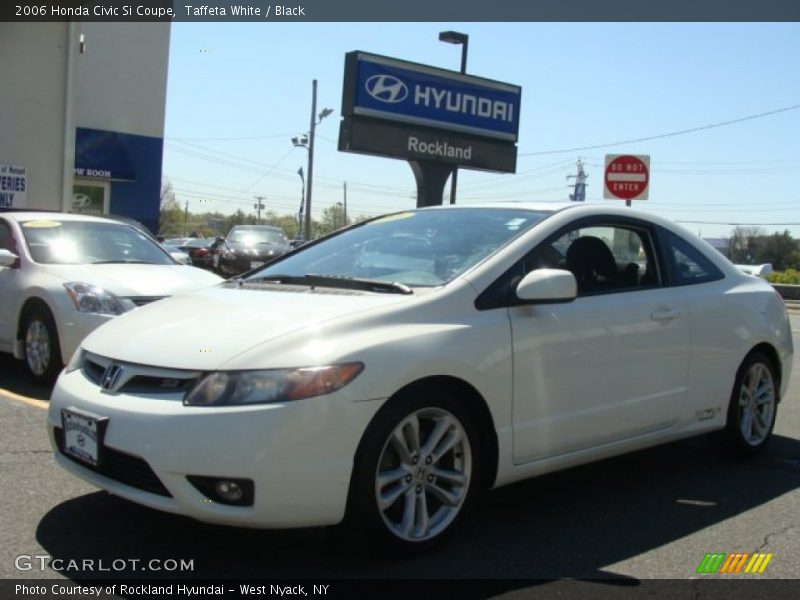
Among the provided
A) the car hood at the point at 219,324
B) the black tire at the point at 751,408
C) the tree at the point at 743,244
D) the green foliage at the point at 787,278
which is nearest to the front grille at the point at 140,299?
the car hood at the point at 219,324

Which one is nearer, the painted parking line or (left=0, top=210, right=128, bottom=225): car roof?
the painted parking line

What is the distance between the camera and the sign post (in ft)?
45.2

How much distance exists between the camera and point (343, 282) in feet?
13.7

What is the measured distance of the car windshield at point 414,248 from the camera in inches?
165

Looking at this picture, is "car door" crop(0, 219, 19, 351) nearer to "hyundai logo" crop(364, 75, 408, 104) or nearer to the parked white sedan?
the parked white sedan

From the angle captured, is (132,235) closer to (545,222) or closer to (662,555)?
(545,222)

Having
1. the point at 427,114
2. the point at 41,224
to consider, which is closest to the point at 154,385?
the point at 41,224

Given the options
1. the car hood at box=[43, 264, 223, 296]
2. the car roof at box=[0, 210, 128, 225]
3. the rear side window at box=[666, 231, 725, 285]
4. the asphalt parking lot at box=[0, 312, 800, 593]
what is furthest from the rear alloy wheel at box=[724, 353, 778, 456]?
the car roof at box=[0, 210, 128, 225]

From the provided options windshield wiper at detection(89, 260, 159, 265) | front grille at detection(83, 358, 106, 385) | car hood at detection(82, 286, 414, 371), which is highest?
windshield wiper at detection(89, 260, 159, 265)

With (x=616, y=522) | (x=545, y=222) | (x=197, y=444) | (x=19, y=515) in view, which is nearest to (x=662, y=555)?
(x=616, y=522)

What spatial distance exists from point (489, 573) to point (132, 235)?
233 inches

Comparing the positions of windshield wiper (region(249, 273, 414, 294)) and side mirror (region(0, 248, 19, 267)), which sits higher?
windshield wiper (region(249, 273, 414, 294))

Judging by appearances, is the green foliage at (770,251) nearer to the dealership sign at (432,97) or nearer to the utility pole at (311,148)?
the utility pole at (311,148)

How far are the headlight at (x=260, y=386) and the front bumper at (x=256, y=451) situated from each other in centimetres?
3
